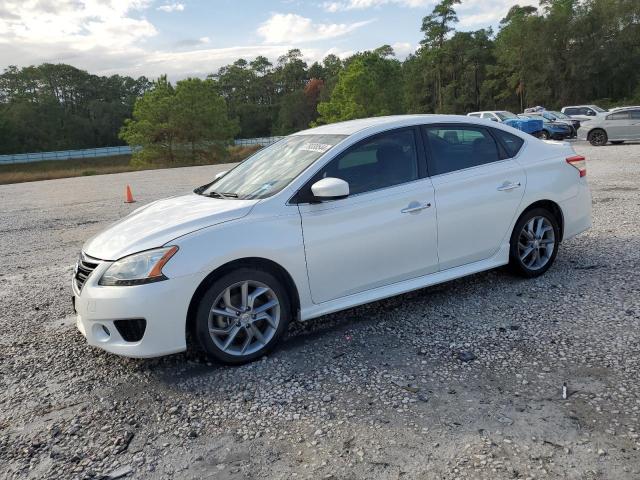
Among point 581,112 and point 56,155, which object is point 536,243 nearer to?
point 581,112

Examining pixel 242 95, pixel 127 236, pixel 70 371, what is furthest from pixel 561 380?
pixel 242 95

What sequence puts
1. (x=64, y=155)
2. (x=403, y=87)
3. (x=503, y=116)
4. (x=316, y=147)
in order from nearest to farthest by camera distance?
(x=316, y=147)
(x=503, y=116)
(x=64, y=155)
(x=403, y=87)

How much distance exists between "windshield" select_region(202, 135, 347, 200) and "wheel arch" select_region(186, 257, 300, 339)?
573 mm

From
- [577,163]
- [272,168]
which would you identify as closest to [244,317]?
[272,168]

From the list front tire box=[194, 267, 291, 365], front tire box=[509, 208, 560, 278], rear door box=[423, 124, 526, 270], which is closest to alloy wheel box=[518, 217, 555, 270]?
front tire box=[509, 208, 560, 278]

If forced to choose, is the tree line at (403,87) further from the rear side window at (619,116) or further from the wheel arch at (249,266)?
the wheel arch at (249,266)

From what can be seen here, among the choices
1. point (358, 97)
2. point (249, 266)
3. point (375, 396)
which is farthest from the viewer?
point (358, 97)

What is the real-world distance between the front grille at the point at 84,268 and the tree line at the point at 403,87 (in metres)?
48.4

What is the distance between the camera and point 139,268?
3555 mm

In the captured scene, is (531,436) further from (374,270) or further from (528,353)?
(374,270)

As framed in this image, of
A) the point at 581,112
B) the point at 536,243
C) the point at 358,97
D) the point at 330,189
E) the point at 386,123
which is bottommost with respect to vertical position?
the point at 536,243

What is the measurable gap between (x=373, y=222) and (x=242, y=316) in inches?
49.1

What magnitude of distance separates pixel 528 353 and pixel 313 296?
157cm

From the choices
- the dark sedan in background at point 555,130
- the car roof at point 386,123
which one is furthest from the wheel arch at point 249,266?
the dark sedan in background at point 555,130
